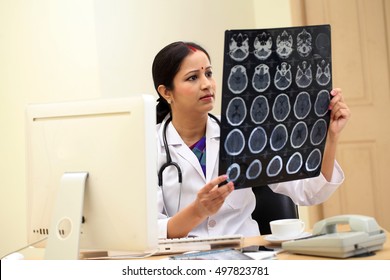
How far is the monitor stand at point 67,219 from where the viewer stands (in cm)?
109

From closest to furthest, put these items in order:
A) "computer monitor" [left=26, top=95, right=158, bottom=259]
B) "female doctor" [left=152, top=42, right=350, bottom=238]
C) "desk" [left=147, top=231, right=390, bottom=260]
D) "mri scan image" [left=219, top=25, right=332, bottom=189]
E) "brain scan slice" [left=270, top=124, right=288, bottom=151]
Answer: "computer monitor" [left=26, top=95, right=158, bottom=259] < "desk" [left=147, top=231, right=390, bottom=260] < "mri scan image" [left=219, top=25, right=332, bottom=189] < "brain scan slice" [left=270, top=124, right=288, bottom=151] < "female doctor" [left=152, top=42, right=350, bottom=238]

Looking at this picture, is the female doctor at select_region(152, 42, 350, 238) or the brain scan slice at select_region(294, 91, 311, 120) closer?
the brain scan slice at select_region(294, 91, 311, 120)

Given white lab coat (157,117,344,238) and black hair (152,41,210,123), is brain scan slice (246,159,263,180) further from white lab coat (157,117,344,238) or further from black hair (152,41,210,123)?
black hair (152,41,210,123)

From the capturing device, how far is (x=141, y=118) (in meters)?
1.05

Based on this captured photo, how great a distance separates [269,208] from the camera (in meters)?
1.85

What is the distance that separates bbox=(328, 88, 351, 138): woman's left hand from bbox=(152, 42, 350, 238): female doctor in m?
0.10

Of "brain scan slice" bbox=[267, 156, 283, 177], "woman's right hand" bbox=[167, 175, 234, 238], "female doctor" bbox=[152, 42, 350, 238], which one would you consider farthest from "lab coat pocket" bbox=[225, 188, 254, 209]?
"brain scan slice" bbox=[267, 156, 283, 177]

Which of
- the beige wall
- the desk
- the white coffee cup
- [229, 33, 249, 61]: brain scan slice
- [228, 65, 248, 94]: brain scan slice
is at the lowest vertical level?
the desk

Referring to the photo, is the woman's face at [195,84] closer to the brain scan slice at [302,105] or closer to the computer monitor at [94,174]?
the brain scan slice at [302,105]

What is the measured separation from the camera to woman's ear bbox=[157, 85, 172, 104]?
1926 millimetres

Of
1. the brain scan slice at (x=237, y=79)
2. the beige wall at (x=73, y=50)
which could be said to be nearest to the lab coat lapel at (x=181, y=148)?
the brain scan slice at (x=237, y=79)

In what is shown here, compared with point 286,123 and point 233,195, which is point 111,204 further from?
point 233,195

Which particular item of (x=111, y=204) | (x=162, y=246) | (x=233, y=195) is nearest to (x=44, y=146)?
(x=111, y=204)

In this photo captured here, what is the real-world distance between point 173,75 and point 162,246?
701 mm
